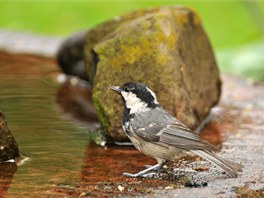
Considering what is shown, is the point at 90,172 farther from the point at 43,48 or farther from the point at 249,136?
the point at 43,48

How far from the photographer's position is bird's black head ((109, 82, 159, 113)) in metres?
6.64

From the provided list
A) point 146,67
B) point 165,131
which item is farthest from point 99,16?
point 165,131

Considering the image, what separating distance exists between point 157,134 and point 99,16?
11.2 meters

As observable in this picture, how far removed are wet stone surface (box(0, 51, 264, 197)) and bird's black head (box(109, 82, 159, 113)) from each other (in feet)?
1.79

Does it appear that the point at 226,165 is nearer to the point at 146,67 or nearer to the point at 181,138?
the point at 181,138

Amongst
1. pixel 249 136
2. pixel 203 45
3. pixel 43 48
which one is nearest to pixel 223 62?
pixel 43 48

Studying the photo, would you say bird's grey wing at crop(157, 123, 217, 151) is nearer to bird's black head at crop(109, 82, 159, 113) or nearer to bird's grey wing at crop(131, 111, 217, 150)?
bird's grey wing at crop(131, 111, 217, 150)

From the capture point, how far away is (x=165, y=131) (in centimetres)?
645

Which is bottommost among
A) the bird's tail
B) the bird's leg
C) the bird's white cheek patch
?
the bird's leg

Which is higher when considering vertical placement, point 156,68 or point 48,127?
point 156,68

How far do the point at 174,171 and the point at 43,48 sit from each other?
21.6 ft

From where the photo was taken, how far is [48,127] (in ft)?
26.2

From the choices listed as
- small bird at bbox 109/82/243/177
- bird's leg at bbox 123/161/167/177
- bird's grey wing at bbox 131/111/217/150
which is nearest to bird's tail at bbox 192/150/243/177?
small bird at bbox 109/82/243/177

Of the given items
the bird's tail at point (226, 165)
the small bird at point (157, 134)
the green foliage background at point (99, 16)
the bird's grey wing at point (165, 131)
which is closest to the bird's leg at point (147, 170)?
the small bird at point (157, 134)
